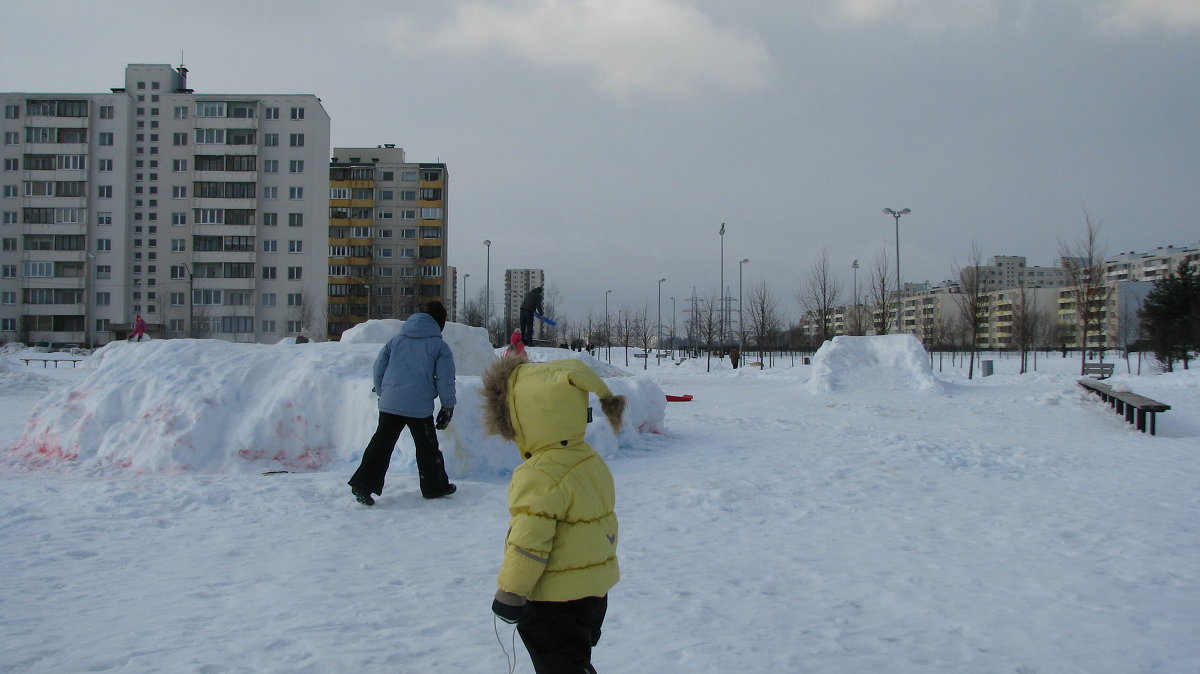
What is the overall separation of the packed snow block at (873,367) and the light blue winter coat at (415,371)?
54.3ft

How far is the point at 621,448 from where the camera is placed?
9.40m

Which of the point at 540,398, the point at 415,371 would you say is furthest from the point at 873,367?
the point at 540,398

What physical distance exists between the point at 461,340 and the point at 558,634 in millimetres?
10743

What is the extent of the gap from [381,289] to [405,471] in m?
67.3

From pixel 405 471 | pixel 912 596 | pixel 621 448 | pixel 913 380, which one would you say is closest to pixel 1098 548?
pixel 912 596

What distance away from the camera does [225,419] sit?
7820 mm

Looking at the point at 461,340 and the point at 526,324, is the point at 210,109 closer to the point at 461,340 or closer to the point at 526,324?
the point at 526,324

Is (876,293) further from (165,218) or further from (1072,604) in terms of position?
(165,218)

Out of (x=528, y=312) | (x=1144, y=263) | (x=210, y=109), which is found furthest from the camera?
(x=1144, y=263)

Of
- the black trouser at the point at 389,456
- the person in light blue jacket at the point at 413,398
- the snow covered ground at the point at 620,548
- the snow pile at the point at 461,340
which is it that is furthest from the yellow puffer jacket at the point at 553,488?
the snow pile at the point at 461,340

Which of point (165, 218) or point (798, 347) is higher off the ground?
point (165, 218)

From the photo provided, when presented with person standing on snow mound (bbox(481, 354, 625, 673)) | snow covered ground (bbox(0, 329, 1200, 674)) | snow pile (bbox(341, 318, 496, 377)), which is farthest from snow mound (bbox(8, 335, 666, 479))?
person standing on snow mound (bbox(481, 354, 625, 673))

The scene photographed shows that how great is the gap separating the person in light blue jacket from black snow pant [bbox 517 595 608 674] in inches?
146

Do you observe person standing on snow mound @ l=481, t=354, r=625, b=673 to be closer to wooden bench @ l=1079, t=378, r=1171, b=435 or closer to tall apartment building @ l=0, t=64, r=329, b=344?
wooden bench @ l=1079, t=378, r=1171, b=435
